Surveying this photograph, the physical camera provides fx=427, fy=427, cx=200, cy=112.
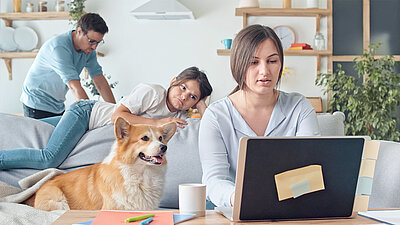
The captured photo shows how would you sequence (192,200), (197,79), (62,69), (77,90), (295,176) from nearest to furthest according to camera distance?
(295,176) < (192,200) < (197,79) < (77,90) < (62,69)

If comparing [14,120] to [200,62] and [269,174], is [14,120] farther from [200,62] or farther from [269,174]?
[200,62]

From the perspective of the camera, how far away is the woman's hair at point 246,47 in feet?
4.66

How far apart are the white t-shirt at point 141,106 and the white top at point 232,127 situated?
648 millimetres

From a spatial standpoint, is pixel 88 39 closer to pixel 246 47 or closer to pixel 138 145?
pixel 138 145

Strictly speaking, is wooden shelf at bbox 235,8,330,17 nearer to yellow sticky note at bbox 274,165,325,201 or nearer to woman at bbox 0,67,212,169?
woman at bbox 0,67,212,169

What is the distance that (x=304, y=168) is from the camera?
0.88 meters

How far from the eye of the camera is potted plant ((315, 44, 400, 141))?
4.14 m

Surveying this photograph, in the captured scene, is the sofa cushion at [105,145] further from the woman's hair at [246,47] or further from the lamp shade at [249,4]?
the lamp shade at [249,4]

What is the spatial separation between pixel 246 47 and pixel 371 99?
328 cm

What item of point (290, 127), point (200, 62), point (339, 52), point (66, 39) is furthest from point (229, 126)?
point (339, 52)

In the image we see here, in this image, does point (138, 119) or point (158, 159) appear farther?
point (138, 119)

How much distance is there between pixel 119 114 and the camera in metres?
2.12

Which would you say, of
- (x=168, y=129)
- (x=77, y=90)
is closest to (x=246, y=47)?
(x=168, y=129)

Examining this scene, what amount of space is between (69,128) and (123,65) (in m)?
2.91
